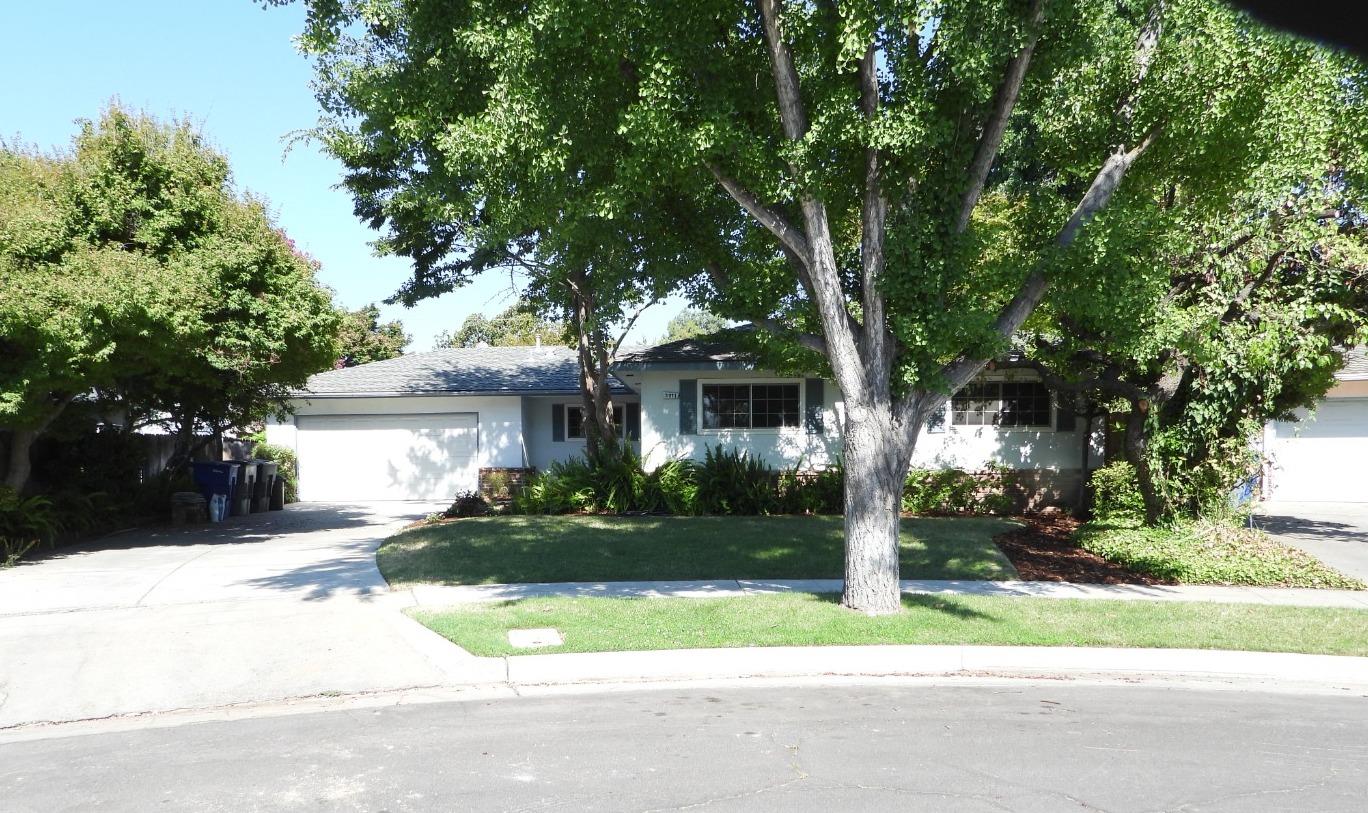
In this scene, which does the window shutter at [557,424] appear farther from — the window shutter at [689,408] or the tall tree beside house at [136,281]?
the tall tree beside house at [136,281]

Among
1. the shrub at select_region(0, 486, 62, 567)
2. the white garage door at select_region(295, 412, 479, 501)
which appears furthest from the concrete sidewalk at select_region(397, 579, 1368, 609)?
the white garage door at select_region(295, 412, 479, 501)

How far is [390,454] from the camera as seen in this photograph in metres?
24.2

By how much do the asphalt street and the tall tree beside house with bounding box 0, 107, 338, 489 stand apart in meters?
7.34

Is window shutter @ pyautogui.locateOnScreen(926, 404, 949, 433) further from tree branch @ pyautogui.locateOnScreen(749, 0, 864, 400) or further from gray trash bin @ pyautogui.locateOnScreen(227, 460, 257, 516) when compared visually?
gray trash bin @ pyautogui.locateOnScreen(227, 460, 257, 516)

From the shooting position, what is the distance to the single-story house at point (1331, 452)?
20.9 metres

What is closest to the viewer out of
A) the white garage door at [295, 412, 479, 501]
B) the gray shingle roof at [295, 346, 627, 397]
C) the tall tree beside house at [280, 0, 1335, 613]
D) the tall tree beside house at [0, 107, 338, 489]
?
the tall tree beside house at [280, 0, 1335, 613]

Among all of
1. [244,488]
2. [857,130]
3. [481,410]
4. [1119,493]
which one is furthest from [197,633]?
[481,410]

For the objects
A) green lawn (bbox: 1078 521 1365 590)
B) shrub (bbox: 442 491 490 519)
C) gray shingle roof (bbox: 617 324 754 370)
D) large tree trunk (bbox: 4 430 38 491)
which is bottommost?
green lawn (bbox: 1078 521 1365 590)

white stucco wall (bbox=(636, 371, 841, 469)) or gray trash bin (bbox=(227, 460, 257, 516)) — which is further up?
white stucco wall (bbox=(636, 371, 841, 469))

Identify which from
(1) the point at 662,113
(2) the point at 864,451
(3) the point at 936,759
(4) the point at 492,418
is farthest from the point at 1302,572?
(4) the point at 492,418

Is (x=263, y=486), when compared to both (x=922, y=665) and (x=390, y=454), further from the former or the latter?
(x=922, y=665)

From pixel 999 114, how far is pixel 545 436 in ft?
56.1

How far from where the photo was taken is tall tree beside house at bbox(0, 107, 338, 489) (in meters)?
12.2

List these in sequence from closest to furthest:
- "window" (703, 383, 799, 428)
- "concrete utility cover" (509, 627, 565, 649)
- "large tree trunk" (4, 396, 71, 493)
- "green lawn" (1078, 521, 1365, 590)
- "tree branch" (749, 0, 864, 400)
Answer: "concrete utility cover" (509, 627, 565, 649), "tree branch" (749, 0, 864, 400), "green lawn" (1078, 521, 1365, 590), "large tree trunk" (4, 396, 71, 493), "window" (703, 383, 799, 428)
